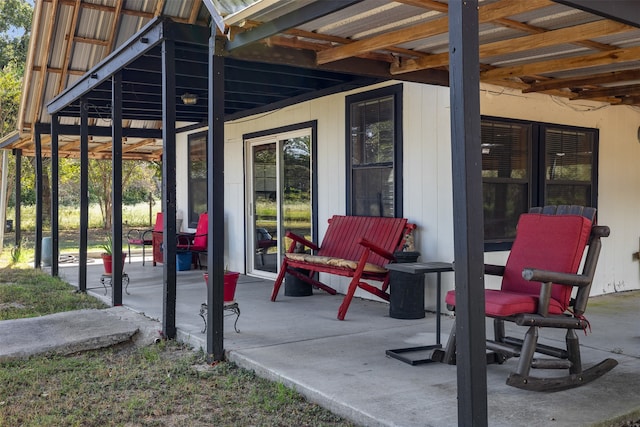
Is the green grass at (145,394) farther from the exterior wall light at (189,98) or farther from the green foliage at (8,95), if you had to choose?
the green foliage at (8,95)

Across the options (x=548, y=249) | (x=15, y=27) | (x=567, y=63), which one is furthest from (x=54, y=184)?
(x=15, y=27)

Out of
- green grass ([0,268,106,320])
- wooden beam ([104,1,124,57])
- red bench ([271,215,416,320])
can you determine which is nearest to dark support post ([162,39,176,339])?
red bench ([271,215,416,320])

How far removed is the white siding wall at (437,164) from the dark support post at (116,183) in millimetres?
2150

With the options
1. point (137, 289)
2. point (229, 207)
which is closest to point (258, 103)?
point (229, 207)

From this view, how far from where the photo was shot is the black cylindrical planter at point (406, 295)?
5.01 m

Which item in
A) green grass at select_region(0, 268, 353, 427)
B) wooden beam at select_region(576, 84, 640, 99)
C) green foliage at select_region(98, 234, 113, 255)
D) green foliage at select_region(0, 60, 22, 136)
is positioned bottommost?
green grass at select_region(0, 268, 353, 427)

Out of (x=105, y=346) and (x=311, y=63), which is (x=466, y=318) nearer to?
(x=311, y=63)

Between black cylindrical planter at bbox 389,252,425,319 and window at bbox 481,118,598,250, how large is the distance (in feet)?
2.62

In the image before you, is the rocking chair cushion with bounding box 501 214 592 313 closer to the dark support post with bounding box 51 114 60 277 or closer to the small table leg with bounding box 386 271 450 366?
the small table leg with bounding box 386 271 450 366

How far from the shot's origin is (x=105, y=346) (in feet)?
14.6

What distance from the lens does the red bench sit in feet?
16.5

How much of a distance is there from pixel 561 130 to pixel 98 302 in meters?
5.03

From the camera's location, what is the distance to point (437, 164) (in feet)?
17.1

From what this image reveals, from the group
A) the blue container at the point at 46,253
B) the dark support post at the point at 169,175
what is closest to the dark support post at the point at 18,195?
the blue container at the point at 46,253
